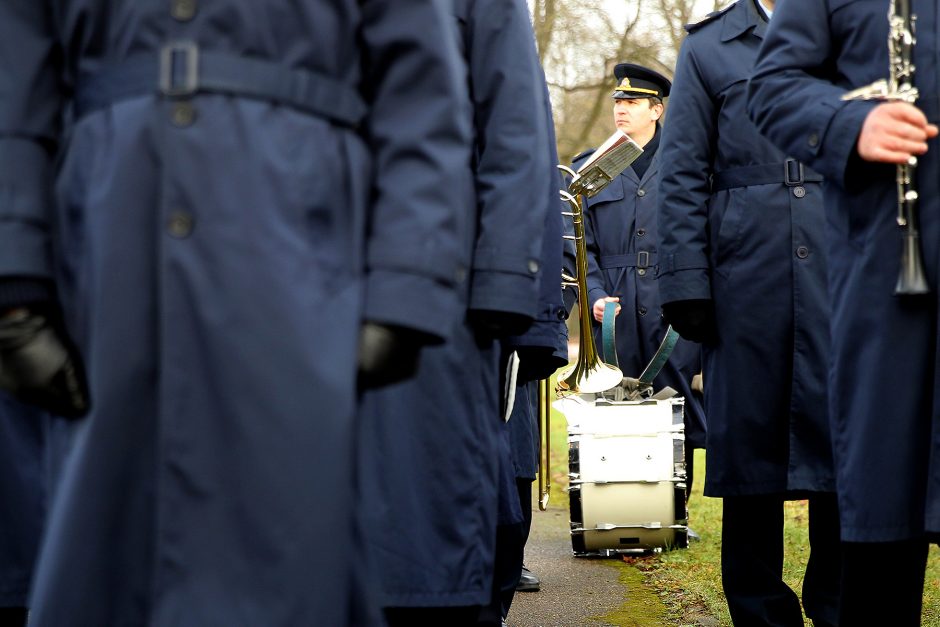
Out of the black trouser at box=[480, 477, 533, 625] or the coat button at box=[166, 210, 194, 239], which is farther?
the black trouser at box=[480, 477, 533, 625]

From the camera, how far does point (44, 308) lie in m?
2.23

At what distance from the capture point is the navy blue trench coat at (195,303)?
2158mm

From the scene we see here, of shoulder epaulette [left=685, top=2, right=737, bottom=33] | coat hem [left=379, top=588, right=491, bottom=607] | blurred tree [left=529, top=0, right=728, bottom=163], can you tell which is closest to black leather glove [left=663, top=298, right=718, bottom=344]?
shoulder epaulette [left=685, top=2, right=737, bottom=33]

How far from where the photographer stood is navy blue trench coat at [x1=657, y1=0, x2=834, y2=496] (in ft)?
15.8

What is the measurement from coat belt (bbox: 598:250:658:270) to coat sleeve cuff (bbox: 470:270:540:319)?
14.2 ft

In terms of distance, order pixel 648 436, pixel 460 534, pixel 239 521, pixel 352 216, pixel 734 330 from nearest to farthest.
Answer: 1. pixel 239 521
2. pixel 352 216
3. pixel 460 534
4. pixel 734 330
5. pixel 648 436

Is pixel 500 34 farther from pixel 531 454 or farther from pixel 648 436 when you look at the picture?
pixel 648 436

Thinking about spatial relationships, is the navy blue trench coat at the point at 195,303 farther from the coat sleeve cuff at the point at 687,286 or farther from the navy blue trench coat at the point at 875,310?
the coat sleeve cuff at the point at 687,286

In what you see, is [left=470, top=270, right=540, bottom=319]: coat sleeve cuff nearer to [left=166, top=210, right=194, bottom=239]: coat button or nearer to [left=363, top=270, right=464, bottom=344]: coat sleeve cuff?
[left=363, top=270, right=464, bottom=344]: coat sleeve cuff

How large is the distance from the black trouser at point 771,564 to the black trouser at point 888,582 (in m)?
1.07

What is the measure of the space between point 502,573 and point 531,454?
112 centimetres

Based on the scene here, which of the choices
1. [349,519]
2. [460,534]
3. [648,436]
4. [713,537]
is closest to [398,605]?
[460,534]

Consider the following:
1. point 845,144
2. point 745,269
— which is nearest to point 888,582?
point 845,144

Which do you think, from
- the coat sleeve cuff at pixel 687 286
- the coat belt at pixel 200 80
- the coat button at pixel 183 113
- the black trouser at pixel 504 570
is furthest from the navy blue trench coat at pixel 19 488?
the coat sleeve cuff at pixel 687 286
